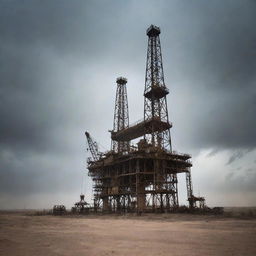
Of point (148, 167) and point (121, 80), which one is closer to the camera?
point (148, 167)

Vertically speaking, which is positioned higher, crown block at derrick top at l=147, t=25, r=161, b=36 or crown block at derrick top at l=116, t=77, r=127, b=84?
crown block at derrick top at l=147, t=25, r=161, b=36

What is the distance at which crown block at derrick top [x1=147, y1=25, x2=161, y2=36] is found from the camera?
64312 mm

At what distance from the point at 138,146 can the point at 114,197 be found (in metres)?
19.7

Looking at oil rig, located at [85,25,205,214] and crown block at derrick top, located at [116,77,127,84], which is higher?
crown block at derrick top, located at [116,77,127,84]

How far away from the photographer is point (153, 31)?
64562 millimetres

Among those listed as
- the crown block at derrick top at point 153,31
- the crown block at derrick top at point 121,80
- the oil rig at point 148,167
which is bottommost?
the oil rig at point 148,167

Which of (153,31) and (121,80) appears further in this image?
(121,80)

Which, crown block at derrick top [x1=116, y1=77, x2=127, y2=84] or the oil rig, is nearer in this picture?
the oil rig

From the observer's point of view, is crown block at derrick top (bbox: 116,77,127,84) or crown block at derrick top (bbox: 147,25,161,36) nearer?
crown block at derrick top (bbox: 147,25,161,36)

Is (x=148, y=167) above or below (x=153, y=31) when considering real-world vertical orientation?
below

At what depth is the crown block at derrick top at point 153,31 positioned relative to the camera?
64.3m

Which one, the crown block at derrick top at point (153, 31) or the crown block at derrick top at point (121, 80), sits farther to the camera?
the crown block at derrick top at point (121, 80)

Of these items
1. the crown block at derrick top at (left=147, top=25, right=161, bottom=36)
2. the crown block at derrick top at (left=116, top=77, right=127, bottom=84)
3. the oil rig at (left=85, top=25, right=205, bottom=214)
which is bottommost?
the oil rig at (left=85, top=25, right=205, bottom=214)

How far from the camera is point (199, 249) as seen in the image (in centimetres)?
1234
